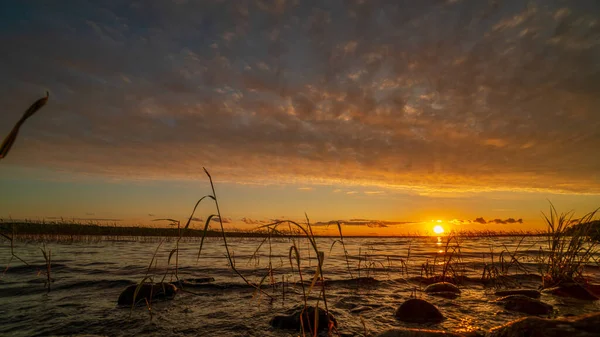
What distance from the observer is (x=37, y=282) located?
9.48 m

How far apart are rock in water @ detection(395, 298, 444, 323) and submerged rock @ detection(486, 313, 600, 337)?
2325 mm

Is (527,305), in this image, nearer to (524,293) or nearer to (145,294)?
(524,293)

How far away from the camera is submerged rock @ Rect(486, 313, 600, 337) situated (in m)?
2.88

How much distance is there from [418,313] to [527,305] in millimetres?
2445

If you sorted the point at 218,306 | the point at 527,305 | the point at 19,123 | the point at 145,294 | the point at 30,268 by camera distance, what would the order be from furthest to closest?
the point at 30,268
the point at 145,294
the point at 218,306
the point at 527,305
the point at 19,123

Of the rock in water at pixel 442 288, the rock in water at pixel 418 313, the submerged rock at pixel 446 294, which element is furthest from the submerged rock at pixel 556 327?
the rock in water at pixel 442 288

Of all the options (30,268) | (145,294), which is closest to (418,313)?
(145,294)

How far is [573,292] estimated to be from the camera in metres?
7.45

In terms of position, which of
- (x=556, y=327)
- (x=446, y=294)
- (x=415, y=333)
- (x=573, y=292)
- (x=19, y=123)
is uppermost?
(x=19, y=123)

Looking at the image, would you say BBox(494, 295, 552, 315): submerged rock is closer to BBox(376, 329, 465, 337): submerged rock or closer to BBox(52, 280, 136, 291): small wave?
BBox(376, 329, 465, 337): submerged rock

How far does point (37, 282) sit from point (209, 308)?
6.38 m

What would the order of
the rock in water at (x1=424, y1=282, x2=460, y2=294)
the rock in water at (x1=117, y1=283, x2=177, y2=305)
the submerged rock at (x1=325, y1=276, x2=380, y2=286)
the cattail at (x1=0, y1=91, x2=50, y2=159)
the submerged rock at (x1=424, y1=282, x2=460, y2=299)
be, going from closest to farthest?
the cattail at (x1=0, y1=91, x2=50, y2=159)
the rock in water at (x1=117, y1=283, x2=177, y2=305)
the submerged rock at (x1=424, y1=282, x2=460, y2=299)
the rock in water at (x1=424, y1=282, x2=460, y2=294)
the submerged rock at (x1=325, y1=276, x2=380, y2=286)

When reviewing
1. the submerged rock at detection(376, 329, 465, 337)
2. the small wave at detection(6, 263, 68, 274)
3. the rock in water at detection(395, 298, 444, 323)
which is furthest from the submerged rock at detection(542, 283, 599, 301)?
the small wave at detection(6, 263, 68, 274)

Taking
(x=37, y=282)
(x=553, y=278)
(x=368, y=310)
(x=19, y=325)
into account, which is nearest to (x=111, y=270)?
(x=37, y=282)
